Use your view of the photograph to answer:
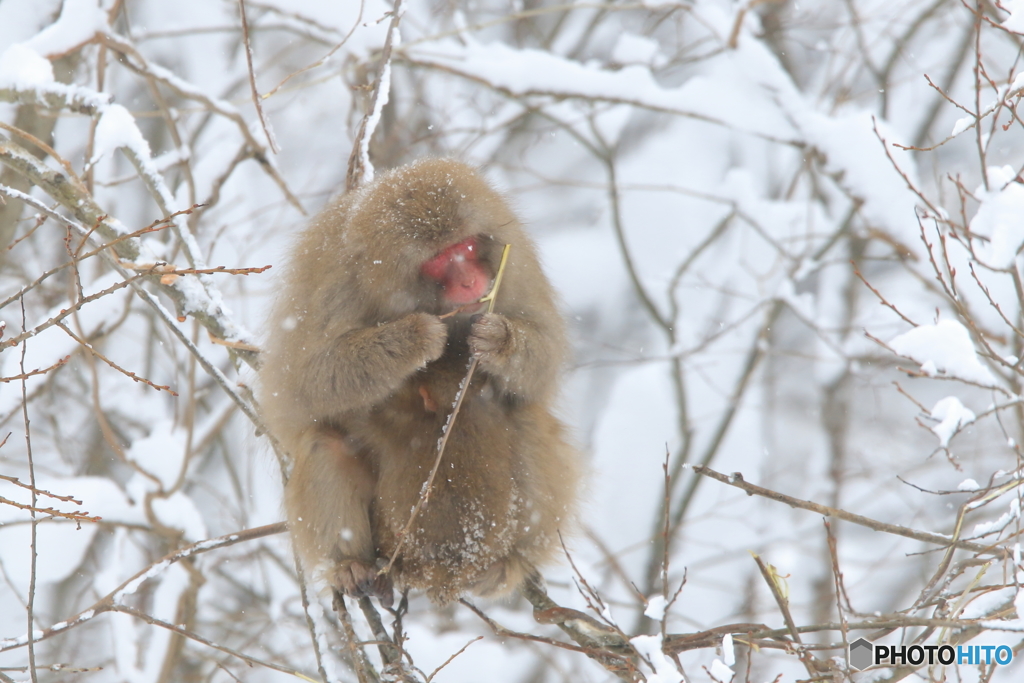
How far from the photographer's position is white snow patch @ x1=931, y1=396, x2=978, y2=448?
267 centimetres

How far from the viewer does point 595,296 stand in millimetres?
10227

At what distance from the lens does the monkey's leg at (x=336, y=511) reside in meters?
2.98

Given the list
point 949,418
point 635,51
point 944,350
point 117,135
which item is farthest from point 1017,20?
point 635,51

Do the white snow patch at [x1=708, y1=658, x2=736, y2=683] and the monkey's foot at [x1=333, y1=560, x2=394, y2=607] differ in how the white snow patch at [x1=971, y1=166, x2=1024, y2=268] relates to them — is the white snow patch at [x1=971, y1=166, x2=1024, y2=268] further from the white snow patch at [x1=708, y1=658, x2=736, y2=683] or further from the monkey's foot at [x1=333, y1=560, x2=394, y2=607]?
the monkey's foot at [x1=333, y1=560, x2=394, y2=607]

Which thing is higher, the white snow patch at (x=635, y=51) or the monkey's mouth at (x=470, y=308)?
the white snow patch at (x=635, y=51)

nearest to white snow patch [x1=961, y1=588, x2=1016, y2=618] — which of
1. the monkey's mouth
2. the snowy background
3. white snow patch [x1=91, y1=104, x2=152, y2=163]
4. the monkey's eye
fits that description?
the snowy background

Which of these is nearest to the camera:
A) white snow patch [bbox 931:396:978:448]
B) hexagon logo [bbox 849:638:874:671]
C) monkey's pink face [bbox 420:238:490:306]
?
hexagon logo [bbox 849:638:874:671]

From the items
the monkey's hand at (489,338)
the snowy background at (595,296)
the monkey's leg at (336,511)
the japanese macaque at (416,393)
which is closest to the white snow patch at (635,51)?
the snowy background at (595,296)

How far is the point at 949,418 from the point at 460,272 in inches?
63.9

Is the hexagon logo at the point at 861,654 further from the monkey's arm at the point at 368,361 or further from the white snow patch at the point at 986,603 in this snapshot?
the monkey's arm at the point at 368,361

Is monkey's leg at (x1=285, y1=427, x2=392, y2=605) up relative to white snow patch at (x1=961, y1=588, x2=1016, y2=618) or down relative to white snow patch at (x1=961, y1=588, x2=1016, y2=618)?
up

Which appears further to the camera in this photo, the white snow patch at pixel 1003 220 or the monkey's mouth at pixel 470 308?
the monkey's mouth at pixel 470 308

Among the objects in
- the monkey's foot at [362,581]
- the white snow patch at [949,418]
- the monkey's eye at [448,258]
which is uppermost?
the monkey's eye at [448,258]

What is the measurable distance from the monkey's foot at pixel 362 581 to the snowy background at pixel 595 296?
10.0 inches
